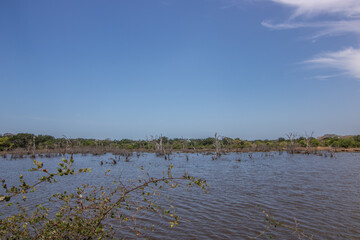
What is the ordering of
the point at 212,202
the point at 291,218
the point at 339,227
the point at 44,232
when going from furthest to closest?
the point at 212,202
the point at 291,218
the point at 339,227
the point at 44,232

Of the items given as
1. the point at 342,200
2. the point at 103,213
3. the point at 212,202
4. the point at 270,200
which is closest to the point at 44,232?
the point at 103,213

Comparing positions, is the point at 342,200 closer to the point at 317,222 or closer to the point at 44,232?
the point at 317,222

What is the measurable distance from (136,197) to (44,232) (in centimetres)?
614

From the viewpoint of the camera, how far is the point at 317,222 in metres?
7.75

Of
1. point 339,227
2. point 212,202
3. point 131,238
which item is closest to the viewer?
point 131,238

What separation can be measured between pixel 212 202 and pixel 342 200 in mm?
5256

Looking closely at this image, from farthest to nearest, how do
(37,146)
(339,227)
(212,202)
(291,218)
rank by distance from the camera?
1. (37,146)
2. (212,202)
3. (291,218)
4. (339,227)

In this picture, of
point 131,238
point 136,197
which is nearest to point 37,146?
point 136,197

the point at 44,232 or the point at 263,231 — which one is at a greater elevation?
the point at 44,232

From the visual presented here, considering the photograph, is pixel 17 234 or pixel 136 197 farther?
pixel 136 197

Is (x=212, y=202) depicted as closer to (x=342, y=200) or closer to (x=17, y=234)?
(x=342, y=200)

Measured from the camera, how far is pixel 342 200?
10336 mm

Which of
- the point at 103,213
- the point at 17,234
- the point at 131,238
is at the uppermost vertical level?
the point at 103,213

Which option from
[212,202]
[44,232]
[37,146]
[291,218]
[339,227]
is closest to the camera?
[44,232]
